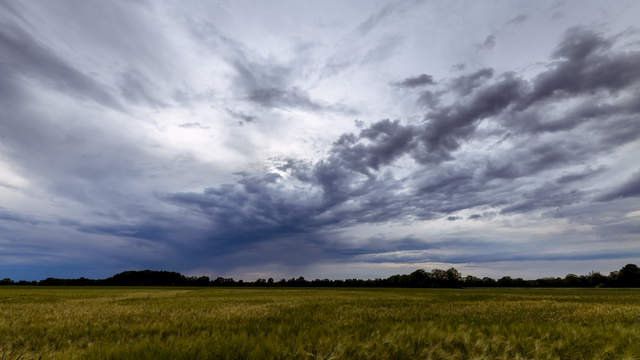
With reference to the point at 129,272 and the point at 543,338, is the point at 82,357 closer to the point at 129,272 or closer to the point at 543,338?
the point at 543,338

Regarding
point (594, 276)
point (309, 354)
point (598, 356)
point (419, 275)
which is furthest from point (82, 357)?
point (594, 276)

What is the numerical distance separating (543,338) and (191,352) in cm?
497

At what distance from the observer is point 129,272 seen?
373 feet

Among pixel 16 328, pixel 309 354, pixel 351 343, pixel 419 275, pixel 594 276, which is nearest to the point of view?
pixel 309 354

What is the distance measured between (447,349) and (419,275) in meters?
128

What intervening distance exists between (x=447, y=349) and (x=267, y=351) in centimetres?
226

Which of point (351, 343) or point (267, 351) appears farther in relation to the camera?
point (351, 343)

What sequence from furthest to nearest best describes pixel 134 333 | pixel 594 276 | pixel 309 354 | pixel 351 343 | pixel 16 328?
pixel 594 276 < pixel 16 328 < pixel 134 333 < pixel 351 343 < pixel 309 354

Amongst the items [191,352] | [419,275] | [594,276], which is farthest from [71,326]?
[594,276]

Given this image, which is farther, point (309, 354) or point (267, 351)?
point (267, 351)

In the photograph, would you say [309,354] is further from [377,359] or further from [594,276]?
[594,276]

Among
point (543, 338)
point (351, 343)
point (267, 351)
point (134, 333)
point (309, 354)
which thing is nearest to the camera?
point (309, 354)

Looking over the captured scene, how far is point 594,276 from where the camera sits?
107 meters

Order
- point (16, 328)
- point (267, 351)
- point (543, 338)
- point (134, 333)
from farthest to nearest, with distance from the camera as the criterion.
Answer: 1. point (16, 328)
2. point (134, 333)
3. point (543, 338)
4. point (267, 351)
